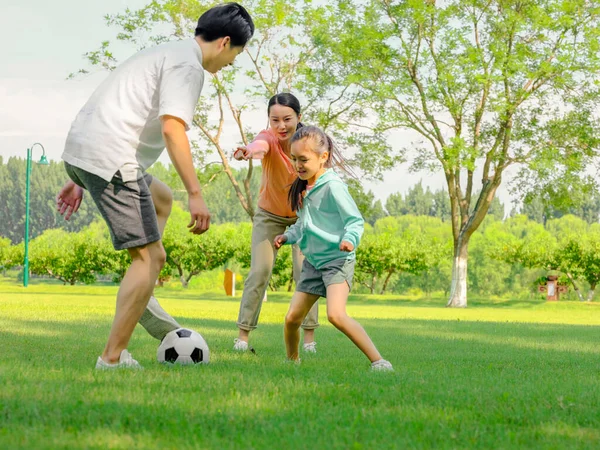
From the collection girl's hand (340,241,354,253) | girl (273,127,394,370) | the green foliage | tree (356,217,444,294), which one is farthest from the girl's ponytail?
the green foliage

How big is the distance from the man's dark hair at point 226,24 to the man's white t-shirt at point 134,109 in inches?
7.0

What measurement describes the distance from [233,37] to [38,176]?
11406cm

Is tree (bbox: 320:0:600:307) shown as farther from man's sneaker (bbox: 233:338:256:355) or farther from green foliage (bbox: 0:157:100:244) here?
green foliage (bbox: 0:157:100:244)

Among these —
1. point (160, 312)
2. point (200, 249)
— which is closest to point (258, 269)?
point (160, 312)

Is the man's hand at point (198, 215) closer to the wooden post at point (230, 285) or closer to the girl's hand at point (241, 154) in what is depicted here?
the girl's hand at point (241, 154)

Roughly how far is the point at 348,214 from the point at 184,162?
3.98ft

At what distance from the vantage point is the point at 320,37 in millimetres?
30938

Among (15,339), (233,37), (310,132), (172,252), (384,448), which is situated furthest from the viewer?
(172,252)

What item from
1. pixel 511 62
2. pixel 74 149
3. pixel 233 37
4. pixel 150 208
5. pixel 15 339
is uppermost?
pixel 511 62

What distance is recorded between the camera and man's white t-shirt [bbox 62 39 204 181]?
4.71 meters

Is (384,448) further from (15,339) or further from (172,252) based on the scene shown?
(172,252)

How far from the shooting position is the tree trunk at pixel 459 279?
1179 inches

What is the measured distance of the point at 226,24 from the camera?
16.5ft

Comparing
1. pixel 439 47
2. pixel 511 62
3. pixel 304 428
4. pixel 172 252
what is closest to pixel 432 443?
pixel 304 428
